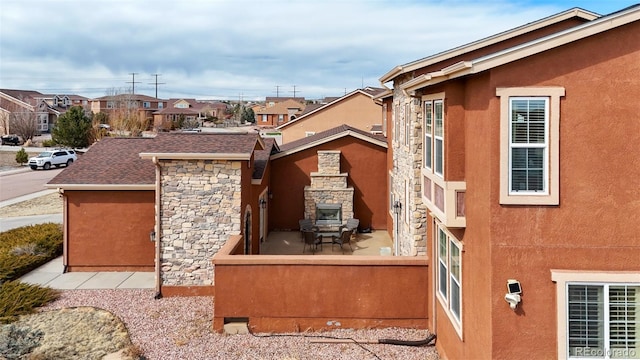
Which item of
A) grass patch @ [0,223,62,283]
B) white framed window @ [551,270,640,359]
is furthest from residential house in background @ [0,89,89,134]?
white framed window @ [551,270,640,359]

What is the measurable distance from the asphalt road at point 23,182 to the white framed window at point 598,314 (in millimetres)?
30201

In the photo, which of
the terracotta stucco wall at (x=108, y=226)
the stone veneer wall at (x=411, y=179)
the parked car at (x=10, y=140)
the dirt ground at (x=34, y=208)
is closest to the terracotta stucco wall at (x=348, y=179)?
the stone veneer wall at (x=411, y=179)

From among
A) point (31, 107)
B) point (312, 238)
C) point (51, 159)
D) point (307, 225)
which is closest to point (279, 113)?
point (31, 107)

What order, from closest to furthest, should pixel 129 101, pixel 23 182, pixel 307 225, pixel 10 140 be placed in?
pixel 307 225
pixel 23 182
pixel 10 140
pixel 129 101

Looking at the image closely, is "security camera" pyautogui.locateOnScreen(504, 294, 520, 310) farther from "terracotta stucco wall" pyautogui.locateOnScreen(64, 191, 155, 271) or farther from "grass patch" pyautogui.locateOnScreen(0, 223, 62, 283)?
"grass patch" pyautogui.locateOnScreen(0, 223, 62, 283)

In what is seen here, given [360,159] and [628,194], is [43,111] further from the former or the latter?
[628,194]

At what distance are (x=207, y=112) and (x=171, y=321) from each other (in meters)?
90.1

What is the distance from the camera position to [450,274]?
812cm

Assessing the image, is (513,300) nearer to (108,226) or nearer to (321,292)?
(321,292)

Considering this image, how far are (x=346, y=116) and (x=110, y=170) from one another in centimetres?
2325

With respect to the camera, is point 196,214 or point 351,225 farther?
point 351,225

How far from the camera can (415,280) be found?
391 inches

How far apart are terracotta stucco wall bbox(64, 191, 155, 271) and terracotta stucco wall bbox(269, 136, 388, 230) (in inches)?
251

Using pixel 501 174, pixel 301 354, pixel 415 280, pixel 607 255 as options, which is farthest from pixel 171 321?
pixel 607 255
